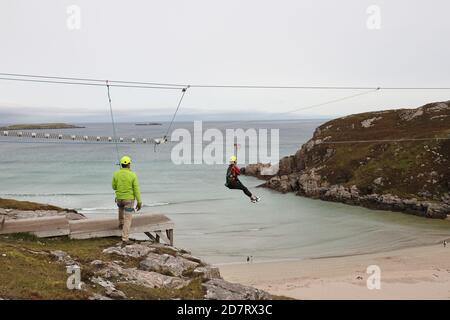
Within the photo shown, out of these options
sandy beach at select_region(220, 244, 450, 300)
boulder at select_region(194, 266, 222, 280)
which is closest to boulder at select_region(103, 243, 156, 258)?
boulder at select_region(194, 266, 222, 280)

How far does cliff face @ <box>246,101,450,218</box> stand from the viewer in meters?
57.3

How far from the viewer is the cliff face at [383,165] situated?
188ft

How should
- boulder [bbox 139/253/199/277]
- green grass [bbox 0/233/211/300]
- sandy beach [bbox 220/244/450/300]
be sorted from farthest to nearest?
sandy beach [bbox 220/244/450/300]
boulder [bbox 139/253/199/277]
green grass [bbox 0/233/211/300]

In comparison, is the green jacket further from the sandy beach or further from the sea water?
the sea water

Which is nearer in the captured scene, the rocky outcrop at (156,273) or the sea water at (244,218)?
the rocky outcrop at (156,273)

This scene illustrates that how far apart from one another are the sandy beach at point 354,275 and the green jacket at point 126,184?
11.3 metres

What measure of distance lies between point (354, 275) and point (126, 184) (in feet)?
59.0

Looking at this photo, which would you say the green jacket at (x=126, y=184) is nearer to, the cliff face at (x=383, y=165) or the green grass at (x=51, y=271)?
the green grass at (x=51, y=271)

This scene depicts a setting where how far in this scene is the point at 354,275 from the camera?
97.0 feet

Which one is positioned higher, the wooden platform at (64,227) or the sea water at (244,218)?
the wooden platform at (64,227)

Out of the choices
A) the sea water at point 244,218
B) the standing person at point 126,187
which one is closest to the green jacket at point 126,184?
the standing person at point 126,187

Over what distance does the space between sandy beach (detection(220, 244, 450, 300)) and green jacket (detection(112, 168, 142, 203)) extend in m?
11.3
